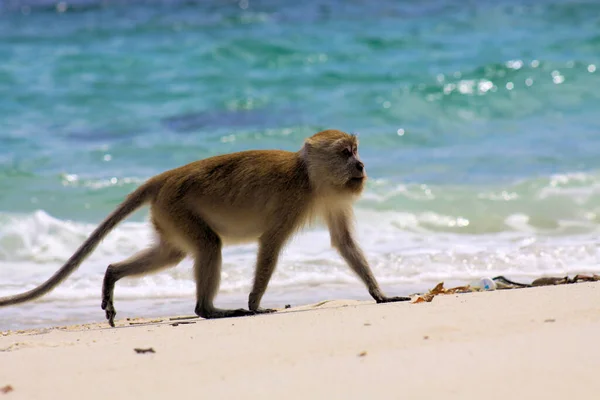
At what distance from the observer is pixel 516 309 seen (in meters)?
6.02

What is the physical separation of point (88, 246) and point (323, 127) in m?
10.4

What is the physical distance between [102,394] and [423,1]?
2883 centimetres

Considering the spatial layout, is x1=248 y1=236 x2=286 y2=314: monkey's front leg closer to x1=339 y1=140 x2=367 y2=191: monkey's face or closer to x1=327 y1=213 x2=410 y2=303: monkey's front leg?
x1=327 y1=213 x2=410 y2=303: monkey's front leg

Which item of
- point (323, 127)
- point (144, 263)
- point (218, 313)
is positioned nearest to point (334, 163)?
point (218, 313)

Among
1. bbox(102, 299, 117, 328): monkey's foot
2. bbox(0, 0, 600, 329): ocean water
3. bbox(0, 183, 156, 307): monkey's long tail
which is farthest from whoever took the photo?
bbox(0, 0, 600, 329): ocean water

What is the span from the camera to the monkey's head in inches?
286

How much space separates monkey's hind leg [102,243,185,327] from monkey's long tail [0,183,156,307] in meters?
0.30

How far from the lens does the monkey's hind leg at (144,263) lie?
24.8 feet

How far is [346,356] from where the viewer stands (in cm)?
508

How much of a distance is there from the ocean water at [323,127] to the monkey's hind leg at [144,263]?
30.5 inches

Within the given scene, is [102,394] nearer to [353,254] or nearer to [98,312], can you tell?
[353,254]

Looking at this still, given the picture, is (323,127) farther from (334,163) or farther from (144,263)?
(334,163)

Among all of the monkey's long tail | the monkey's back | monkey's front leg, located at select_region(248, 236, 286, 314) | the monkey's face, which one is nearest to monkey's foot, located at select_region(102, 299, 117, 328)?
the monkey's long tail

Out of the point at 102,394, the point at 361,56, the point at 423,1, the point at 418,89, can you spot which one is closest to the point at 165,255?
the point at 102,394
